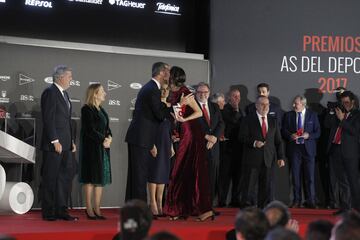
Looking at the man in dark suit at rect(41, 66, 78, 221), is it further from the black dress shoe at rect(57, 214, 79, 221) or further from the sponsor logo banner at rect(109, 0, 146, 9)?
the sponsor logo banner at rect(109, 0, 146, 9)

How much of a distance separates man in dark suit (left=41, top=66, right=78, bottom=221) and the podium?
1.28 ft

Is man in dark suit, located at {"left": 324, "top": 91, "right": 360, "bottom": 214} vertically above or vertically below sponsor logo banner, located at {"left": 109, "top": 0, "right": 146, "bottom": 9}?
below

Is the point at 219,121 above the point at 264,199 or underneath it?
above

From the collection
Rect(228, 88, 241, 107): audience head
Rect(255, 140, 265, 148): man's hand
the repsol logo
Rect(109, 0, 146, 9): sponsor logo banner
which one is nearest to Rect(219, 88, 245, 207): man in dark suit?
Rect(228, 88, 241, 107): audience head

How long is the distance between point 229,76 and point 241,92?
1.01 ft

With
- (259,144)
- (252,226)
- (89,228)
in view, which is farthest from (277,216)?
(259,144)

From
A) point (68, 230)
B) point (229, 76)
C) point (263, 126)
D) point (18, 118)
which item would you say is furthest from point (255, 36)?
point (68, 230)

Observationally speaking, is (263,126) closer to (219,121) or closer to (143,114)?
(219,121)

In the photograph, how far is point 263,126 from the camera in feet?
32.6

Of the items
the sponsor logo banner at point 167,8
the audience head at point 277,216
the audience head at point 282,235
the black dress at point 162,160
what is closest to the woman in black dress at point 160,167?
the black dress at point 162,160

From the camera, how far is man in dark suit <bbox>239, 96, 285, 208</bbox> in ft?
31.9

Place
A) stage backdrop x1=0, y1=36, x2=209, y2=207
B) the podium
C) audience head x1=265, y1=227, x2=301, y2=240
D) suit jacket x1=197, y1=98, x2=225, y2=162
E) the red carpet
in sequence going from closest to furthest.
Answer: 1. audience head x1=265, y1=227, x2=301, y2=240
2. the red carpet
3. the podium
4. suit jacket x1=197, y1=98, x2=225, y2=162
5. stage backdrop x1=0, y1=36, x2=209, y2=207

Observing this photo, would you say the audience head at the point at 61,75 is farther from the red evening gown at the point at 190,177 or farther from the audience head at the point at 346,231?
the audience head at the point at 346,231

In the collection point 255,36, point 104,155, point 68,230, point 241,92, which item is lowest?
point 68,230
